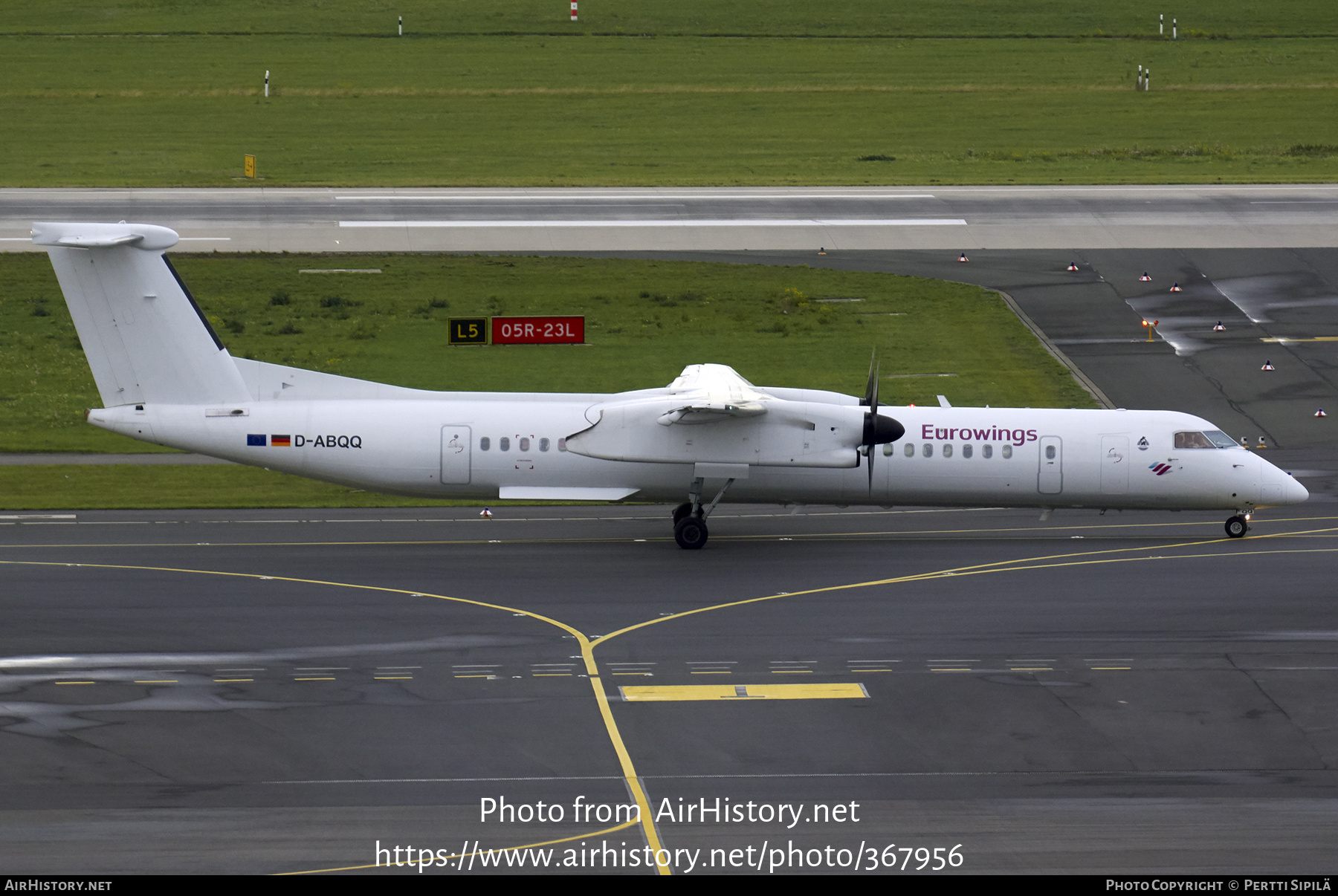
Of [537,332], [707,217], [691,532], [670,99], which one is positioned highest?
[670,99]

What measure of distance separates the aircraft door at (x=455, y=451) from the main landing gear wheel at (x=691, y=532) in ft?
15.4

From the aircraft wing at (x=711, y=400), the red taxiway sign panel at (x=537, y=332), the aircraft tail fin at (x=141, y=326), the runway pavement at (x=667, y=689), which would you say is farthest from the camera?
the red taxiway sign panel at (x=537, y=332)

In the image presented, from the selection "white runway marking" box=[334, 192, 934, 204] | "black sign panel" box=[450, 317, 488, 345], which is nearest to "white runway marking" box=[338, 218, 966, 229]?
"white runway marking" box=[334, 192, 934, 204]

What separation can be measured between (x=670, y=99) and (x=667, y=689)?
7657cm

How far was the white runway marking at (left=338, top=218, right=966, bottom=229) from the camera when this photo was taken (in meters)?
64.8

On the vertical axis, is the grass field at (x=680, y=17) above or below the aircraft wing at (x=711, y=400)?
above

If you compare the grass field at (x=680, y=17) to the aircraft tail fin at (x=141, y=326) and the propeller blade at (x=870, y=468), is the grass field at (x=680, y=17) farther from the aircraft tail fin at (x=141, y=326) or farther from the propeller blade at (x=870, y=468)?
the propeller blade at (x=870, y=468)

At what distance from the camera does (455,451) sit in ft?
105

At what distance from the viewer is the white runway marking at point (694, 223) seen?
212 feet

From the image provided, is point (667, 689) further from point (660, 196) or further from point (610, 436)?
point (660, 196)

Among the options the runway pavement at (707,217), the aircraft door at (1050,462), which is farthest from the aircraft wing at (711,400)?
the runway pavement at (707,217)

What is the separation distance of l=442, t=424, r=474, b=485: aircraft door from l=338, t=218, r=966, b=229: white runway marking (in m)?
33.7

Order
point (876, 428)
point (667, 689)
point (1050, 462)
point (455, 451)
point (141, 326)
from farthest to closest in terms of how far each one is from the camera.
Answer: point (1050, 462) → point (455, 451) → point (141, 326) → point (876, 428) → point (667, 689)

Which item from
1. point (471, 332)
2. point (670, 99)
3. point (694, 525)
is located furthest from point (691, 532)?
point (670, 99)
